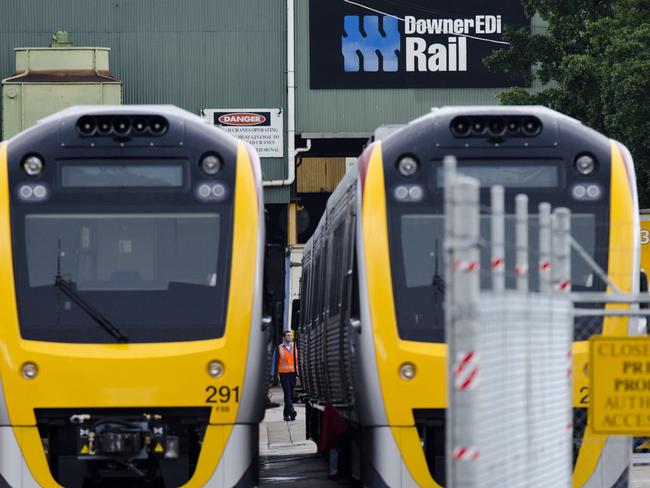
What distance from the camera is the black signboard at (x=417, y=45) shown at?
42.8m

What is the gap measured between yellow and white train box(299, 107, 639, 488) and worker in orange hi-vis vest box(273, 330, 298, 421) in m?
16.8

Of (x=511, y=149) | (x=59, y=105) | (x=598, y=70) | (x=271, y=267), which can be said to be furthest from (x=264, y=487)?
(x=59, y=105)

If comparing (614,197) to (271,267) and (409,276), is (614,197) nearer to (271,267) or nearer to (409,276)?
(409,276)

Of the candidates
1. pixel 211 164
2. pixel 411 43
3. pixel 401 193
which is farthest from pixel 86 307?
pixel 411 43

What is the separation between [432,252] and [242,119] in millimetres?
30645

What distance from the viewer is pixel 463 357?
668cm

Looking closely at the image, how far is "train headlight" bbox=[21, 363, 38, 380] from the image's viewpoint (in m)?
11.6

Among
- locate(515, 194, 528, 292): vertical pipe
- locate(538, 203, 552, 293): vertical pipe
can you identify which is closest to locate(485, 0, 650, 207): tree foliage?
locate(538, 203, 552, 293): vertical pipe

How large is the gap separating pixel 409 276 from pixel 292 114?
101 ft

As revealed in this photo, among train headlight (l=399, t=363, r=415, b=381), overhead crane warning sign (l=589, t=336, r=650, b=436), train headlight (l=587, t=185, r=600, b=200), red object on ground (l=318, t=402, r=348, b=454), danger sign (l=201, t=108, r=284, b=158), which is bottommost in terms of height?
red object on ground (l=318, t=402, r=348, b=454)

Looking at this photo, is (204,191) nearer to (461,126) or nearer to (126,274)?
(126,274)

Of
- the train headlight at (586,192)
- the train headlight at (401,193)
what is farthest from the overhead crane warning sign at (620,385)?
the train headlight at (401,193)

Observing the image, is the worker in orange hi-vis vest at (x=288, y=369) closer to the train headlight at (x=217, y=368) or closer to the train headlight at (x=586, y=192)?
the train headlight at (x=586, y=192)

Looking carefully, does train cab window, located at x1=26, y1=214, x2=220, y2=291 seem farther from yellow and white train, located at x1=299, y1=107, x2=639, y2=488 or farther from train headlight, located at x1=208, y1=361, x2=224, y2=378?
yellow and white train, located at x1=299, y1=107, x2=639, y2=488
